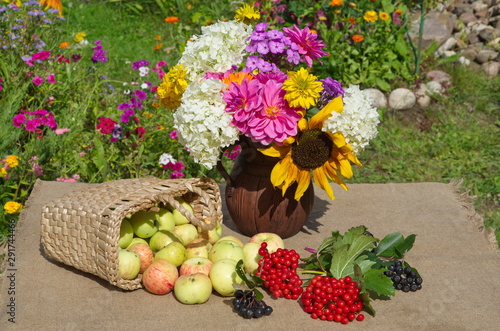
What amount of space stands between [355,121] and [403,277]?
80 cm

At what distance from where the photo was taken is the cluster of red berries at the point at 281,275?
2.79 m

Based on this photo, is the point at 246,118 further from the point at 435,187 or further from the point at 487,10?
the point at 487,10

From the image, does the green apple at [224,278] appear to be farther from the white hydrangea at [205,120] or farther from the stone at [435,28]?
the stone at [435,28]

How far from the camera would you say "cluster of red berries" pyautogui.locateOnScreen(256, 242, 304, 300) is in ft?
9.14

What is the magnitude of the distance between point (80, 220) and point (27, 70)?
2.12m

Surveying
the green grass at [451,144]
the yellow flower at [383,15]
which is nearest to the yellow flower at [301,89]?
the green grass at [451,144]

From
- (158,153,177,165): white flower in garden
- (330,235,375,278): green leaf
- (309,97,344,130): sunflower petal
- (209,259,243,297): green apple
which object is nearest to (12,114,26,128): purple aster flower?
(158,153,177,165): white flower in garden

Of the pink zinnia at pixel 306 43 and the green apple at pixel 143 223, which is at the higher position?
the pink zinnia at pixel 306 43

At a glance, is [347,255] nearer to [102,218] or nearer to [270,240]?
[270,240]

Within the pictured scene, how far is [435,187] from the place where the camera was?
404 cm

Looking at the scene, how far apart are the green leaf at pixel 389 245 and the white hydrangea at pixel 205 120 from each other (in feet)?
3.15

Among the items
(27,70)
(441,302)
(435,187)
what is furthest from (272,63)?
(27,70)

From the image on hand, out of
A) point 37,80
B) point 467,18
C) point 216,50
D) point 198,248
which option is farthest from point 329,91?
point 467,18

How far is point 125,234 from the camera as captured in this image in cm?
295
